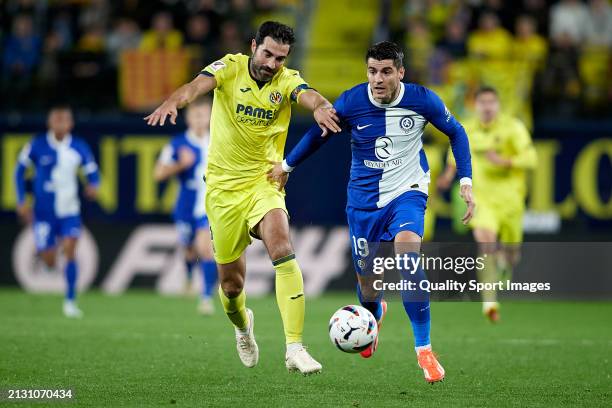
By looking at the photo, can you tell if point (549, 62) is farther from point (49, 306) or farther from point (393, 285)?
point (393, 285)

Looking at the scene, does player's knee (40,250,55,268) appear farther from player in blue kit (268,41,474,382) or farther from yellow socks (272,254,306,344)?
yellow socks (272,254,306,344)

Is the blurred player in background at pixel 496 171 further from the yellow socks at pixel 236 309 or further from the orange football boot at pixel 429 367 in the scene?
the orange football boot at pixel 429 367

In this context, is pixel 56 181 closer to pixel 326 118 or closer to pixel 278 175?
pixel 278 175

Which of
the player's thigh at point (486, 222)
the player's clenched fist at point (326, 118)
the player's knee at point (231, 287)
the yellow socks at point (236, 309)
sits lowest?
the player's thigh at point (486, 222)

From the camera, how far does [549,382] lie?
837cm

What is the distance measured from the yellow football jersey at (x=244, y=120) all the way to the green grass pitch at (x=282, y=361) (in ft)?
5.00

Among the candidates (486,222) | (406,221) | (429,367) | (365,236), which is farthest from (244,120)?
(486,222)

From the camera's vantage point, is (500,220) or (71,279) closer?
(500,220)

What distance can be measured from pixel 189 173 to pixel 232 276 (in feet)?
21.6

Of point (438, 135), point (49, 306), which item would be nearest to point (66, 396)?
point (49, 306)

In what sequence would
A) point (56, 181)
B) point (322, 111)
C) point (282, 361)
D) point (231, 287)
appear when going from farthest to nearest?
point (56, 181) < point (282, 361) < point (231, 287) < point (322, 111)

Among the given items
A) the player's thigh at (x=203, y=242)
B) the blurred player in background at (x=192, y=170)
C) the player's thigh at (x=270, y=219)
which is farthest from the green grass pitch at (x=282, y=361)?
the blurred player in background at (x=192, y=170)

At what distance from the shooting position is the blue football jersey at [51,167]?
1484 centimetres

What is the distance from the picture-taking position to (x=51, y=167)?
15.1 meters
